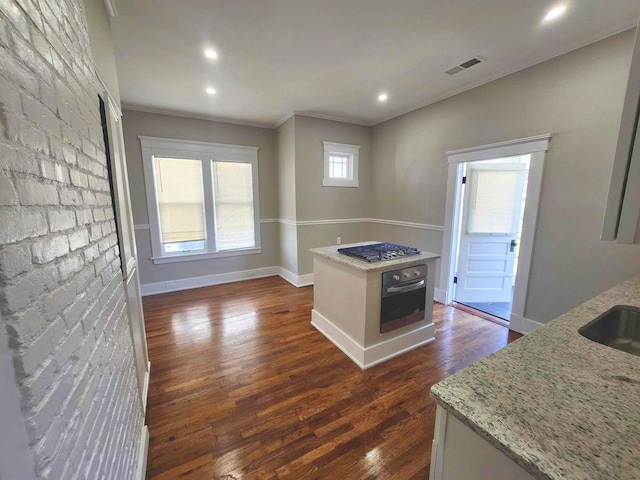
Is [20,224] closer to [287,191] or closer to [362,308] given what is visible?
[362,308]

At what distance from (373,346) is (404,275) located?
2.24 feet

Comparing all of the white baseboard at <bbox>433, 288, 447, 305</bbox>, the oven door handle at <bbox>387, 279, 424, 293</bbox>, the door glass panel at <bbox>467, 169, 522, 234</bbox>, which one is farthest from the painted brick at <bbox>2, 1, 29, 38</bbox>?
the white baseboard at <bbox>433, 288, 447, 305</bbox>

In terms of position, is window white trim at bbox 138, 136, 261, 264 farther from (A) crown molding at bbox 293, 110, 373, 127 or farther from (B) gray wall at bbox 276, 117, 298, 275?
(A) crown molding at bbox 293, 110, 373, 127

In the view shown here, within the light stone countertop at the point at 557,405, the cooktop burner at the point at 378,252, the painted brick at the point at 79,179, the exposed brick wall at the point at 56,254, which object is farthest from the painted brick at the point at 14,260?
the cooktop burner at the point at 378,252

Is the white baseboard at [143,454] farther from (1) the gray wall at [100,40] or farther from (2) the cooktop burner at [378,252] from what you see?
(1) the gray wall at [100,40]

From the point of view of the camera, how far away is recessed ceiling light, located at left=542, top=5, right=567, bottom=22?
1.80 meters

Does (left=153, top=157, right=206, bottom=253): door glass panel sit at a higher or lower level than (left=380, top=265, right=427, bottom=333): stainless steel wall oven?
higher

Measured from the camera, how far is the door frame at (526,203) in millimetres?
2510

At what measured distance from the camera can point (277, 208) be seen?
4.75m

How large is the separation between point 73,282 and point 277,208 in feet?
13.4

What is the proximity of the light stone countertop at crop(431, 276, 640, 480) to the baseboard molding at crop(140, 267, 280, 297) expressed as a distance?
4.20m

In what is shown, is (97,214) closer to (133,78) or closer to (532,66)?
(133,78)

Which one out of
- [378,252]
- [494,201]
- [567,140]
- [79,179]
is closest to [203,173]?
[378,252]

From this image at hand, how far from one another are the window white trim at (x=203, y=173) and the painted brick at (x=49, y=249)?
3.59 m
